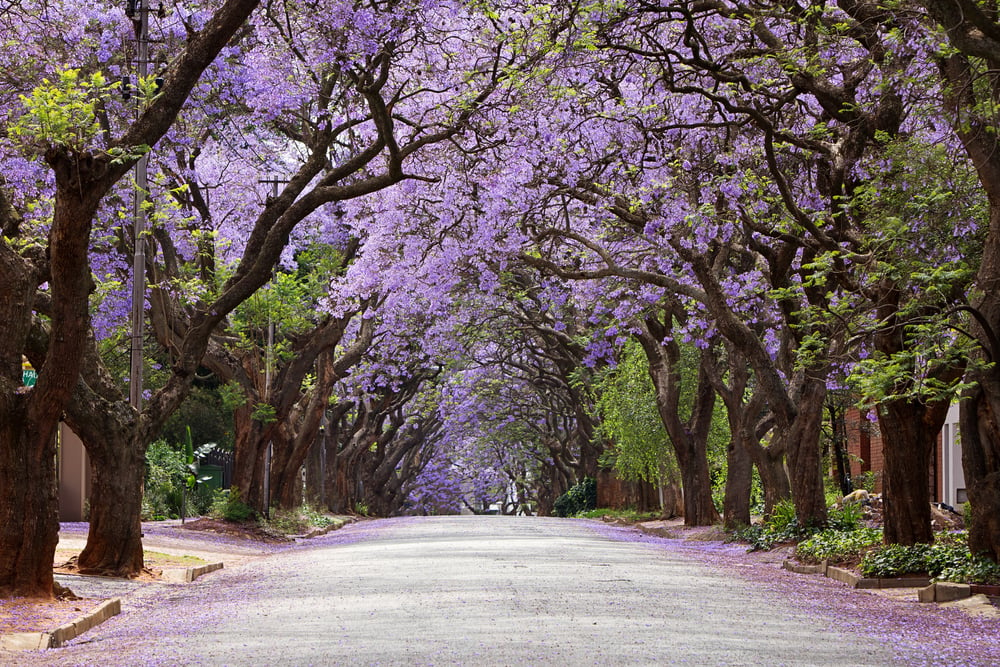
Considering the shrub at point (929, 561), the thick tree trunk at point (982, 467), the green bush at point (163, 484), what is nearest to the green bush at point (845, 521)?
the shrub at point (929, 561)

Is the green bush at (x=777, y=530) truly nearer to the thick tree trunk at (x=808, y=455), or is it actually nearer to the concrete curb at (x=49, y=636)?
the thick tree trunk at (x=808, y=455)

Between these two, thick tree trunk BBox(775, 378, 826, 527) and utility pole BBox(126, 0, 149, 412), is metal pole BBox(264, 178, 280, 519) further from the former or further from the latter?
thick tree trunk BBox(775, 378, 826, 527)

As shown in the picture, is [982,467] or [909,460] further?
[909,460]

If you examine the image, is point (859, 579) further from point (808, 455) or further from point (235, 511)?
point (235, 511)

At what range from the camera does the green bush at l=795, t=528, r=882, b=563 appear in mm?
15359

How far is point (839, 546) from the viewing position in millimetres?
15680

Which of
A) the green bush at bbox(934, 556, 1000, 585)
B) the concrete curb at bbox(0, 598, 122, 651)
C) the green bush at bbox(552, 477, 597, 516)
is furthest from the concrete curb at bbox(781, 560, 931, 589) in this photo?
the green bush at bbox(552, 477, 597, 516)

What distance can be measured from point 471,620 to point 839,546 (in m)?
7.83

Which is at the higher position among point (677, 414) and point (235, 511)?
point (677, 414)

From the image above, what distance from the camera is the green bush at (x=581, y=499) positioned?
143 ft

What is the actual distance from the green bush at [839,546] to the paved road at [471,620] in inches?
58.0

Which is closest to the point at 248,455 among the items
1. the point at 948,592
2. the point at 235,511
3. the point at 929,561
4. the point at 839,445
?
the point at 235,511

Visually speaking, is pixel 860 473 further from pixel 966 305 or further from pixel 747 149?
pixel 966 305

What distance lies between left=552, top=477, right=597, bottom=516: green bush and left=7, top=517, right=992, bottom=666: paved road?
27176 mm
